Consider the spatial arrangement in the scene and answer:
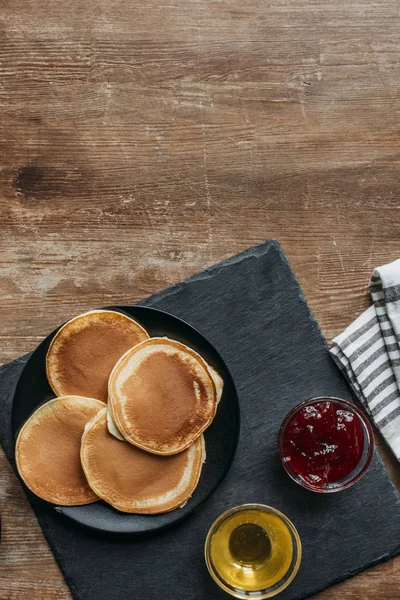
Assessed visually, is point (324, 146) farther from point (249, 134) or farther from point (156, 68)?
point (156, 68)

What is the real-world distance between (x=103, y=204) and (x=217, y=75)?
535 millimetres

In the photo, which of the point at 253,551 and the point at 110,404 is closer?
the point at 110,404

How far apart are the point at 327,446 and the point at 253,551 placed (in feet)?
1.22

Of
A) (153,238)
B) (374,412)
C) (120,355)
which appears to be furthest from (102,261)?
(374,412)

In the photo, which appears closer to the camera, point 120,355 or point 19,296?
point 120,355

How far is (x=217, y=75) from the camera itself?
224cm

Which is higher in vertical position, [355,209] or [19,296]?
[355,209]

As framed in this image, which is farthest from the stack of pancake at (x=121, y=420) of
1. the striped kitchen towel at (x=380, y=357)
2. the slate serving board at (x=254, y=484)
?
the striped kitchen towel at (x=380, y=357)

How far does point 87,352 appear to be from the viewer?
6.55 feet

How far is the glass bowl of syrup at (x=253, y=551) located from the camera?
203 centimetres

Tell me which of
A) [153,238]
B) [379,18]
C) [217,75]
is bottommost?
[153,238]

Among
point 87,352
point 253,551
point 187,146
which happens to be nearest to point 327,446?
point 253,551

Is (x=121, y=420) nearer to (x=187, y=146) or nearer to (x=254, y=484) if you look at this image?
(x=254, y=484)

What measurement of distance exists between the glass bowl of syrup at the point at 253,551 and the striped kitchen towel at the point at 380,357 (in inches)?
16.2
